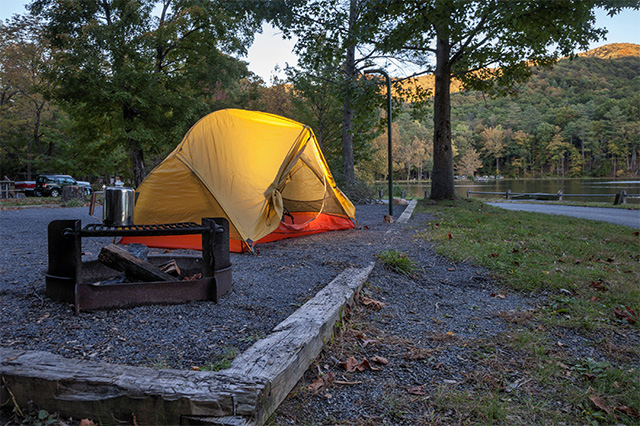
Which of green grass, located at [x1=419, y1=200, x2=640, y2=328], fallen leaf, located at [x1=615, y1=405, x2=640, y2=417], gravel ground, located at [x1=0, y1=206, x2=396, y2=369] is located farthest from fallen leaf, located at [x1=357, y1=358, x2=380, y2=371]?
green grass, located at [x1=419, y1=200, x2=640, y2=328]

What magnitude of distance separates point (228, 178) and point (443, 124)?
8260mm

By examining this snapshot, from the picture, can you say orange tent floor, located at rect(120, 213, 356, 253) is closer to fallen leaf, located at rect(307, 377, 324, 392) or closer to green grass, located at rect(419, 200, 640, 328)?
green grass, located at rect(419, 200, 640, 328)

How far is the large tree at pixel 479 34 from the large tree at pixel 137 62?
22.3 feet

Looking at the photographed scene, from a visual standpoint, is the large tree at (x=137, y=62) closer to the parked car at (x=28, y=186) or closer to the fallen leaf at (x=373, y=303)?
the parked car at (x=28, y=186)

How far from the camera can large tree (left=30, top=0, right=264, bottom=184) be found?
1492cm

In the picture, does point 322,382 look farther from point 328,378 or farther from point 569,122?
point 569,122

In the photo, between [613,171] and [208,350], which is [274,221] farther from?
[613,171]

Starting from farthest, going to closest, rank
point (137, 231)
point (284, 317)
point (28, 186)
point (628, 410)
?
point (28, 186) < point (284, 317) < point (137, 231) < point (628, 410)

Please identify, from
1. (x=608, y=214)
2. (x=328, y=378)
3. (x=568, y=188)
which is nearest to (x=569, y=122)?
(x=568, y=188)

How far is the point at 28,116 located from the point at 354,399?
31.8m

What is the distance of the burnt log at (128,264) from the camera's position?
104 inches

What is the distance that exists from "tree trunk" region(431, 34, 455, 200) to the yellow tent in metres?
6.69

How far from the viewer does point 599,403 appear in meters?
1.66

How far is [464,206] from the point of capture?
419 inches
